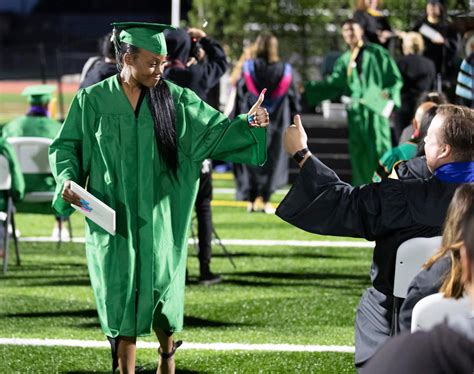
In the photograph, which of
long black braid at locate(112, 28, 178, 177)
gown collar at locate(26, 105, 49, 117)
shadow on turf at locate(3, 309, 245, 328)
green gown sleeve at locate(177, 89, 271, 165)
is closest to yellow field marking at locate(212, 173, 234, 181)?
gown collar at locate(26, 105, 49, 117)

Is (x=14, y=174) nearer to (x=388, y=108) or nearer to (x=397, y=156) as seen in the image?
(x=397, y=156)

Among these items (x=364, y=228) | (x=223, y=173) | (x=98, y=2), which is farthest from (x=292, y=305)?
(x=98, y=2)

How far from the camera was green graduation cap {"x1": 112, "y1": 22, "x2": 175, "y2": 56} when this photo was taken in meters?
6.04

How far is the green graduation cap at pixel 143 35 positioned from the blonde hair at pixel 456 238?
2.40 m

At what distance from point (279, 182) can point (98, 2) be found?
28.8 m

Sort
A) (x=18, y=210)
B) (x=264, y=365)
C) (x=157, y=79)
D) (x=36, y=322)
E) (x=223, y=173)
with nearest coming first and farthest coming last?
(x=157, y=79) < (x=264, y=365) < (x=36, y=322) < (x=18, y=210) < (x=223, y=173)

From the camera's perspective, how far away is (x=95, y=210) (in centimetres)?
571

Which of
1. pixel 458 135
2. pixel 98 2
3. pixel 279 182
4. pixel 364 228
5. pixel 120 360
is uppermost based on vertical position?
pixel 458 135

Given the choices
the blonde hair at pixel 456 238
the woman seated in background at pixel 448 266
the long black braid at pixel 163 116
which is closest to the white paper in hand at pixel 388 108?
the long black braid at pixel 163 116

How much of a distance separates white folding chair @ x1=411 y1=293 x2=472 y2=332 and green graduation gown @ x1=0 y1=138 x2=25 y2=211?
6.48 meters

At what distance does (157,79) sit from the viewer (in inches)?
238

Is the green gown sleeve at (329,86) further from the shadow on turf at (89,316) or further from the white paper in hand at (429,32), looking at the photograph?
the shadow on turf at (89,316)

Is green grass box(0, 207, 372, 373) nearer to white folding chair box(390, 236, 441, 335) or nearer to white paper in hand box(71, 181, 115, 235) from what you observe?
white paper in hand box(71, 181, 115, 235)

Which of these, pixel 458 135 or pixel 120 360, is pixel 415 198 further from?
pixel 120 360
